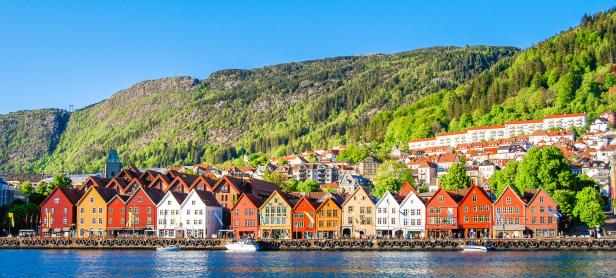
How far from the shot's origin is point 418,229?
410ft

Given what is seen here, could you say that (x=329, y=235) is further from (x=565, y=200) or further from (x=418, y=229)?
(x=565, y=200)

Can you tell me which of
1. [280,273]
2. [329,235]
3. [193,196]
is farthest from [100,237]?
[280,273]

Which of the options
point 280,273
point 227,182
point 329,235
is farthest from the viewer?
point 227,182

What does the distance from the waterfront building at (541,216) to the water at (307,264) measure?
44.8 ft

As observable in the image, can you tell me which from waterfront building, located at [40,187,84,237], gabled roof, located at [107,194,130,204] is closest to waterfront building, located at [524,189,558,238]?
gabled roof, located at [107,194,130,204]

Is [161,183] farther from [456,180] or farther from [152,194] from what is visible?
[456,180]

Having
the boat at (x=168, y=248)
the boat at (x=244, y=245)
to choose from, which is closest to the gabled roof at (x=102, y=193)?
the boat at (x=168, y=248)

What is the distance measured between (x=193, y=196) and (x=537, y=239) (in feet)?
162

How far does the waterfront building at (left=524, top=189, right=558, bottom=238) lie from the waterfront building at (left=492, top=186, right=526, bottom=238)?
89cm

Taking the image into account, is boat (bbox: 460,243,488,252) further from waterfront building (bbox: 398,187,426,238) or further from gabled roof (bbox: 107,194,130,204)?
gabled roof (bbox: 107,194,130,204)

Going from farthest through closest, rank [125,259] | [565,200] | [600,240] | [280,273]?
[565,200] < [600,240] < [125,259] < [280,273]

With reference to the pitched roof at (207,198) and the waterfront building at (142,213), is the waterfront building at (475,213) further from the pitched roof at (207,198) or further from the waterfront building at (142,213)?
the waterfront building at (142,213)

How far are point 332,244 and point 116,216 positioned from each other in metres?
36.5

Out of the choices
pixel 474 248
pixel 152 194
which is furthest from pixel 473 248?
pixel 152 194
